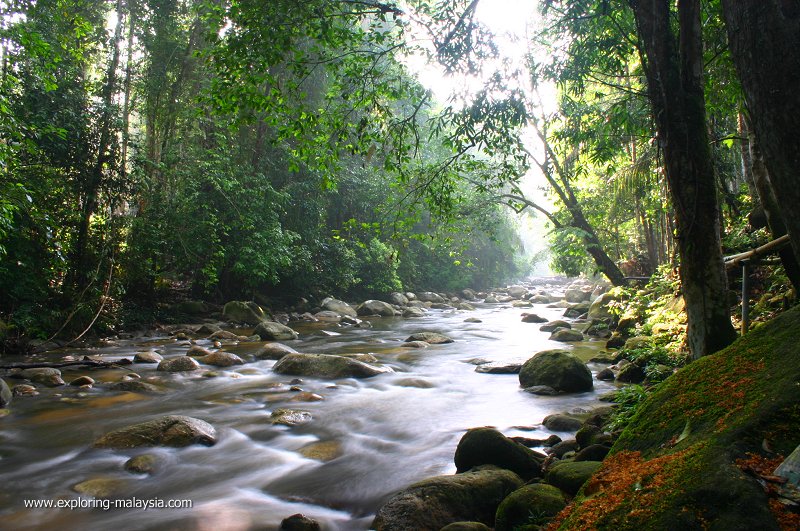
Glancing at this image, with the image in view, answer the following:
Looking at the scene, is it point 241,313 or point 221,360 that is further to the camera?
point 241,313

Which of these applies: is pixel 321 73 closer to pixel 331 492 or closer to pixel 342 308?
pixel 342 308

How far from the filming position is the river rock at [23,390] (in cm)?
656

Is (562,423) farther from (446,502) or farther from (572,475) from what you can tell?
(446,502)

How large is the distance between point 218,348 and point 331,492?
7.60 metres

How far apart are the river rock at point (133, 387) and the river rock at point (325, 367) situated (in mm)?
2005

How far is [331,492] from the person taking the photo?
4035 millimetres

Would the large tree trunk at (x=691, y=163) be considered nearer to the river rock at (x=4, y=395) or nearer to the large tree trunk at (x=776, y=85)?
the large tree trunk at (x=776, y=85)

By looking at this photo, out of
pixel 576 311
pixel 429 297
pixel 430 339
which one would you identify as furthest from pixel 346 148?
pixel 429 297

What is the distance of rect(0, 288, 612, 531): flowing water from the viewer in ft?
12.1

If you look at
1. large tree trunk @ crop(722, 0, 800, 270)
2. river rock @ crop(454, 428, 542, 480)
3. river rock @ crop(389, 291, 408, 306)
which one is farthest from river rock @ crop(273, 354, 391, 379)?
river rock @ crop(389, 291, 408, 306)

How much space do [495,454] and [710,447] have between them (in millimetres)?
2121

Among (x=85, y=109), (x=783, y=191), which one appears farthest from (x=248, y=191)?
(x=783, y=191)

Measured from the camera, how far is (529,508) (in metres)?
2.74

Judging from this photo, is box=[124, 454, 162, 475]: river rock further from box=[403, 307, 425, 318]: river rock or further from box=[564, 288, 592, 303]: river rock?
box=[564, 288, 592, 303]: river rock
